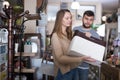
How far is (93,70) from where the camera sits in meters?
4.54

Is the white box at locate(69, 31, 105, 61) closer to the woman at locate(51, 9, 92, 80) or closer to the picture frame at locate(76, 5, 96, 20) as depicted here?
the woman at locate(51, 9, 92, 80)

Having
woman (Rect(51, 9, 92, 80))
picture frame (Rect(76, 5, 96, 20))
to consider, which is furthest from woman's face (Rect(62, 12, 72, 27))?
picture frame (Rect(76, 5, 96, 20))

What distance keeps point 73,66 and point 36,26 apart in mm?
3084

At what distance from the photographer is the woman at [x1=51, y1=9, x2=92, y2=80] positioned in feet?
6.19

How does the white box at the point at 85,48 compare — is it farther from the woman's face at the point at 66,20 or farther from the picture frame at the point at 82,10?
the picture frame at the point at 82,10

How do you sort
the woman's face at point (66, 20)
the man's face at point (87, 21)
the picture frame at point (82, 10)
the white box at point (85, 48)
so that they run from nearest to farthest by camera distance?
the white box at point (85, 48) < the woman's face at point (66, 20) < the man's face at point (87, 21) < the picture frame at point (82, 10)

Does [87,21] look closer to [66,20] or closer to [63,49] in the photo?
[66,20]

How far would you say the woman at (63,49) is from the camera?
1.89 m

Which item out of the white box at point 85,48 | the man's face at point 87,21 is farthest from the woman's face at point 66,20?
the man's face at point 87,21

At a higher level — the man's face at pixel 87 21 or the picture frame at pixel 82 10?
the picture frame at pixel 82 10

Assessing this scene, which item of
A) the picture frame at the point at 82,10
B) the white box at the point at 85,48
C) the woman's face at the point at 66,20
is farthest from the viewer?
the picture frame at the point at 82,10

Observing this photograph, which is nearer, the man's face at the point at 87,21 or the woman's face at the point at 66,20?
the woman's face at the point at 66,20

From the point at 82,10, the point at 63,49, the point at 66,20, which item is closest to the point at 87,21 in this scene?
the point at 66,20

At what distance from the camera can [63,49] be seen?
194 centimetres
